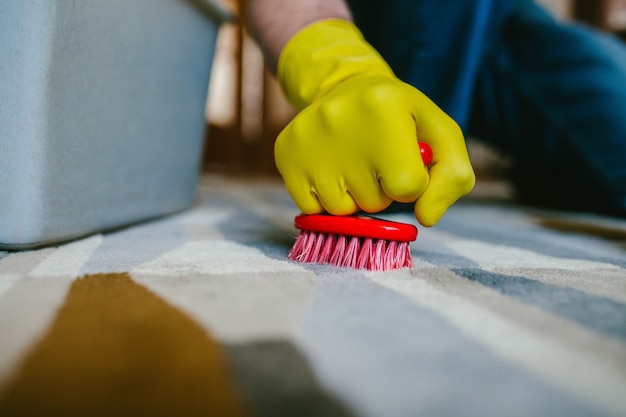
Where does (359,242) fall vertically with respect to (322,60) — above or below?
below

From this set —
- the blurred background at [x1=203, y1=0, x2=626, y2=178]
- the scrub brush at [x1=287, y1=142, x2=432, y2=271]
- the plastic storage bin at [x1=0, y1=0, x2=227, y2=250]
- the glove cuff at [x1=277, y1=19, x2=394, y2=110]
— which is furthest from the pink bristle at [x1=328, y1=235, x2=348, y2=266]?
the blurred background at [x1=203, y1=0, x2=626, y2=178]

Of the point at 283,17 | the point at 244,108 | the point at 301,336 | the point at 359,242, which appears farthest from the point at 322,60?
the point at 244,108

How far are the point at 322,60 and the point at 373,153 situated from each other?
199mm

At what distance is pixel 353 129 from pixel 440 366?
274 millimetres

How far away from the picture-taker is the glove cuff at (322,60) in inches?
22.7

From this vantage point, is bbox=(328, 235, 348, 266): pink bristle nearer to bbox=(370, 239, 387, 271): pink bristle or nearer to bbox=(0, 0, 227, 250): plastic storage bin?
bbox=(370, 239, 387, 271): pink bristle

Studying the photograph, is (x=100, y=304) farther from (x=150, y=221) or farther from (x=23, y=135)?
(x=150, y=221)

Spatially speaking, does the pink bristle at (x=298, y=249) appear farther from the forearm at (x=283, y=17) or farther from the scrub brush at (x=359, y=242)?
the forearm at (x=283, y=17)

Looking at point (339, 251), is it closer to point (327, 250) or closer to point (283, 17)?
point (327, 250)

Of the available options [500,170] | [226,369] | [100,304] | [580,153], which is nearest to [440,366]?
[226,369]

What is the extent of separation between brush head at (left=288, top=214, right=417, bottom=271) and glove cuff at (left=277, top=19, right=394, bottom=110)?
7.4 inches

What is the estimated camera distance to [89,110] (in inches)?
22.6

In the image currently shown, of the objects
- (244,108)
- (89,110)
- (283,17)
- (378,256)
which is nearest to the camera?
(378,256)

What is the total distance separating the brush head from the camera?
46cm
